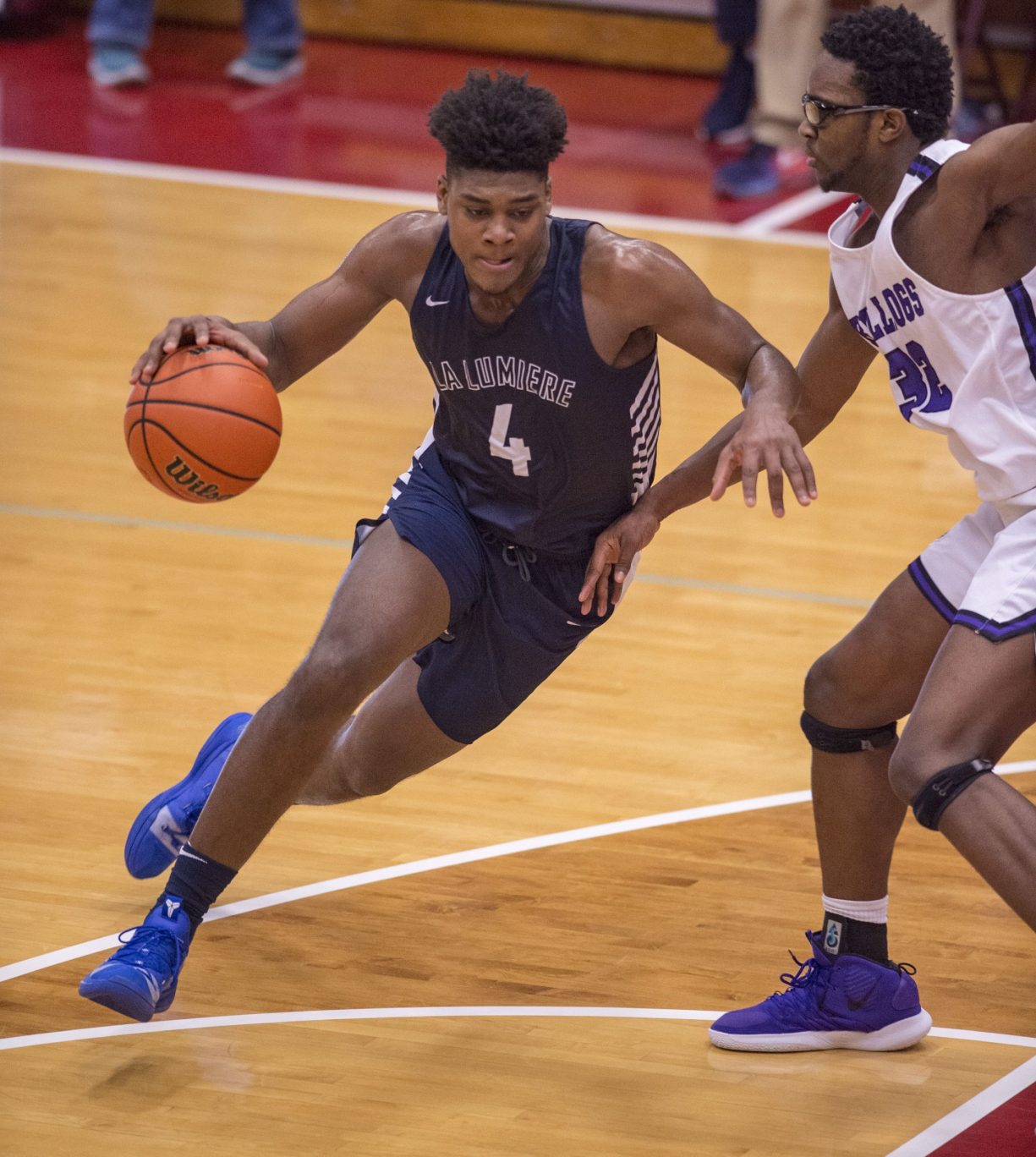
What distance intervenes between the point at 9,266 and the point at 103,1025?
601 cm

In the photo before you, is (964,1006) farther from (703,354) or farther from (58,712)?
(58,712)

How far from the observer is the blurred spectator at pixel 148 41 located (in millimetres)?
12484

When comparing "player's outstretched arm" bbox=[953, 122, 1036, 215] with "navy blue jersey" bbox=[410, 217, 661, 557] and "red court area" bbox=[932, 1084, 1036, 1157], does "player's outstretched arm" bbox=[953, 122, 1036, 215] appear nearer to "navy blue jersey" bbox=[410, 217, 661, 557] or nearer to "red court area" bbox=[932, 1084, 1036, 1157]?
"navy blue jersey" bbox=[410, 217, 661, 557]

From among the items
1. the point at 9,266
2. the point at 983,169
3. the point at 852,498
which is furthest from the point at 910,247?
the point at 9,266

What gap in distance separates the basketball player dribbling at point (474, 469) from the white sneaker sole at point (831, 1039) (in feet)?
2.70

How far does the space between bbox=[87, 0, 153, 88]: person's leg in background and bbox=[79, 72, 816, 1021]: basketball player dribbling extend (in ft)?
29.9

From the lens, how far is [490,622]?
13.1ft

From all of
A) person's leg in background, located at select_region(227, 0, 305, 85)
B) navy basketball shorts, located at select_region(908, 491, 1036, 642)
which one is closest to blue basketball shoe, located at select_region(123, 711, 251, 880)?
navy basketball shorts, located at select_region(908, 491, 1036, 642)

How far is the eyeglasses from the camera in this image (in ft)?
11.7

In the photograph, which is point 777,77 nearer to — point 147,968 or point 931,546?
point 931,546

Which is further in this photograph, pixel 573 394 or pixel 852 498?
pixel 852 498

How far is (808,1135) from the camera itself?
350cm

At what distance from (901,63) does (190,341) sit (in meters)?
1.50

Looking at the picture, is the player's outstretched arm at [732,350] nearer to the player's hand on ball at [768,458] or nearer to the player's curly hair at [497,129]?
the player's hand on ball at [768,458]
